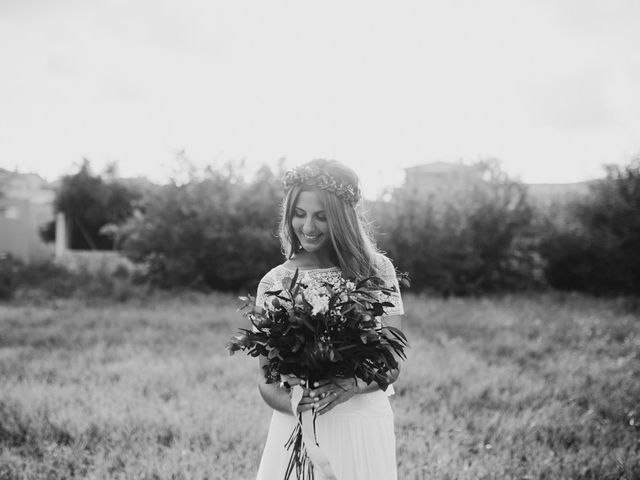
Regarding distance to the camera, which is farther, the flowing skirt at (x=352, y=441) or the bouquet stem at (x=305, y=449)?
the flowing skirt at (x=352, y=441)

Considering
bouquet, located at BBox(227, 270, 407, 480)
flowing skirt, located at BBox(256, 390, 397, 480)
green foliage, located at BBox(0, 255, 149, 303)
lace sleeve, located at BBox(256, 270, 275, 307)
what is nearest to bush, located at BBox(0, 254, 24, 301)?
green foliage, located at BBox(0, 255, 149, 303)

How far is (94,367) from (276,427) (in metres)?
5.11

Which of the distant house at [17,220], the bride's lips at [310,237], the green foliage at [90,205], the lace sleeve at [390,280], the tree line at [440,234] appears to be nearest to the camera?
the lace sleeve at [390,280]

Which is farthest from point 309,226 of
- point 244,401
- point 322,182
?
point 244,401

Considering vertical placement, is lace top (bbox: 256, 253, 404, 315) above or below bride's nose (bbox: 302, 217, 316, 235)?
below

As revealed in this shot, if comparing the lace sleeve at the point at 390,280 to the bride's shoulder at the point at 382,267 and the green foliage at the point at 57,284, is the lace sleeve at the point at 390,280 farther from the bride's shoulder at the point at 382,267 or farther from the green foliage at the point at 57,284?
the green foliage at the point at 57,284

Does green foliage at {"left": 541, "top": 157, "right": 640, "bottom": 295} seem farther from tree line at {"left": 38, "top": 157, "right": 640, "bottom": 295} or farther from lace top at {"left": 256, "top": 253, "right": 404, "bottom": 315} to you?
lace top at {"left": 256, "top": 253, "right": 404, "bottom": 315}

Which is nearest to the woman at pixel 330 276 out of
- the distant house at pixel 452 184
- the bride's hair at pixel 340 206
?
the bride's hair at pixel 340 206

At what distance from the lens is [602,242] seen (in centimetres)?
1655

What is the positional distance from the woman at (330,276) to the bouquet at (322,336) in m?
0.14

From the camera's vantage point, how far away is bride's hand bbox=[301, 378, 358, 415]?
84.7 inches

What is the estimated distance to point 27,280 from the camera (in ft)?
44.8

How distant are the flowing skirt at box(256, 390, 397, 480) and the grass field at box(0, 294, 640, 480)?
5.40 feet

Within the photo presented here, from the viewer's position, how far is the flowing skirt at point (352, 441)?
2.41 metres
